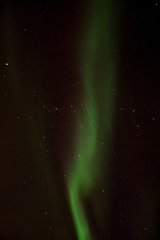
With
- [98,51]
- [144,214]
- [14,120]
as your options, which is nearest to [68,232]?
[144,214]

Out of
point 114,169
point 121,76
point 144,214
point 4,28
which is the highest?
point 4,28

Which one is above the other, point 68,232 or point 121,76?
point 121,76

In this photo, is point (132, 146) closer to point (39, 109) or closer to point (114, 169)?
point (114, 169)
